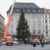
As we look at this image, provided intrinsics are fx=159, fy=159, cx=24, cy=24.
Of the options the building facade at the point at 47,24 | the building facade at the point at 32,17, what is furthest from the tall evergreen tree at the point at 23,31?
the building facade at the point at 47,24

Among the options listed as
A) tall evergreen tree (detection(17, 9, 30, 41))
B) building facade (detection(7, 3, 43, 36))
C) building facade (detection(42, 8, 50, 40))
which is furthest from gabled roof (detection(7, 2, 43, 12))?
tall evergreen tree (detection(17, 9, 30, 41))

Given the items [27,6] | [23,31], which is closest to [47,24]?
[27,6]

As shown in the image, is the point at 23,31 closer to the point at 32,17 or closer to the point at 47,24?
the point at 32,17

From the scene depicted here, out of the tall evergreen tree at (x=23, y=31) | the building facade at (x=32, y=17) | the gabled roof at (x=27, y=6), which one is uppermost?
the gabled roof at (x=27, y=6)

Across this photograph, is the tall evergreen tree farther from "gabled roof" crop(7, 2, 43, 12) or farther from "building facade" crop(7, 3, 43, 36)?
"gabled roof" crop(7, 2, 43, 12)

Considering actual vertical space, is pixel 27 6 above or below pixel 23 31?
above

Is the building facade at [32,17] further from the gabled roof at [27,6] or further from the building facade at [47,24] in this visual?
the building facade at [47,24]

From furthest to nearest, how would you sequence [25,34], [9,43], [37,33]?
[37,33], [25,34], [9,43]

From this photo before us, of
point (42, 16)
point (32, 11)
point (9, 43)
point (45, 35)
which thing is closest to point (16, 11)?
point (32, 11)

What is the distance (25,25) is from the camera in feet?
190

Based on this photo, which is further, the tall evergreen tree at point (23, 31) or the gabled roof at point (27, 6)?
the gabled roof at point (27, 6)

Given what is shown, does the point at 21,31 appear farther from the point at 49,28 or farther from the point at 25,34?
the point at 49,28

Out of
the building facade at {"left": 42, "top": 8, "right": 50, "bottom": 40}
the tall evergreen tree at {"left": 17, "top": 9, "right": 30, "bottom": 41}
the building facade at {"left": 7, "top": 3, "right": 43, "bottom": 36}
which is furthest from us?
the building facade at {"left": 42, "top": 8, "right": 50, "bottom": 40}

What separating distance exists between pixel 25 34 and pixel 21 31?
1909mm
